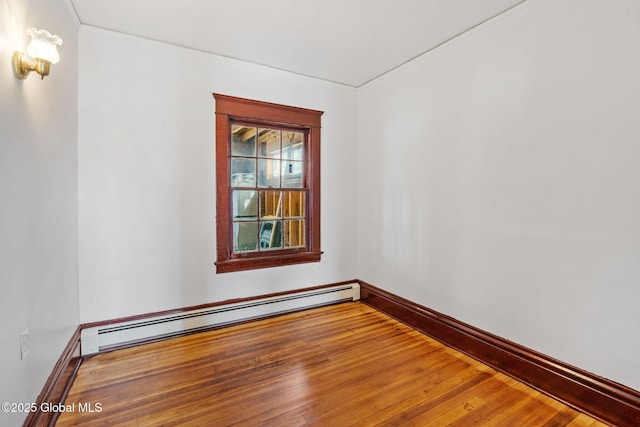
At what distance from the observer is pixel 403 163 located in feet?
10.6

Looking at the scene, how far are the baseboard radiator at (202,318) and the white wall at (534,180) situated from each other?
1008 mm

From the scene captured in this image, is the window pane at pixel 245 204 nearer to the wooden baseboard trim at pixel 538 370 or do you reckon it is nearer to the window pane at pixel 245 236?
the window pane at pixel 245 236

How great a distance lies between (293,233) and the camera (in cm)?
362

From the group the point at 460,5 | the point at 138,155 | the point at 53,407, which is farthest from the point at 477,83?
the point at 53,407

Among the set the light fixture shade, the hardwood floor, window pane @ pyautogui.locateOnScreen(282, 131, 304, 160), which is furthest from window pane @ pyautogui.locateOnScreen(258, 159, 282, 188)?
the light fixture shade

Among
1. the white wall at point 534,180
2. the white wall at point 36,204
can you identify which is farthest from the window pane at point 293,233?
the white wall at point 36,204

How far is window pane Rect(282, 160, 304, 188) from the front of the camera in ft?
11.5

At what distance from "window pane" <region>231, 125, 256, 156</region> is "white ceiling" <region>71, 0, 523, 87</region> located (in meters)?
0.71

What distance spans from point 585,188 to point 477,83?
3.81ft

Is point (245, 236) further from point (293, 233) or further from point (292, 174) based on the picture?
point (292, 174)

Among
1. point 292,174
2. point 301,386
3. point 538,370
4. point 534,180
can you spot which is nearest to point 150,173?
point 292,174

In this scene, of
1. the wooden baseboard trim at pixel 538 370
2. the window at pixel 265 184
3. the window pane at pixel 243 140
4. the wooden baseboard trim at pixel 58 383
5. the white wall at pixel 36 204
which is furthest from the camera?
the window pane at pixel 243 140

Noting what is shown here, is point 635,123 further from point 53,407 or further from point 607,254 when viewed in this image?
point 53,407

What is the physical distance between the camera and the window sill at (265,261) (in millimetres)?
3061
